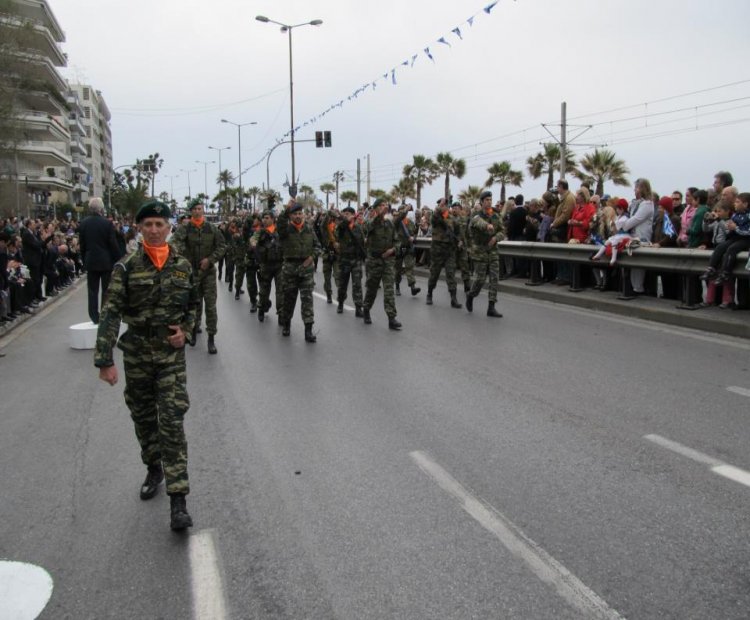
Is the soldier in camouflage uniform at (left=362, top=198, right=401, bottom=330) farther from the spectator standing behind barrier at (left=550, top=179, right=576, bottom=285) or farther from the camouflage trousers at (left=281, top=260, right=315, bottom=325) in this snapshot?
the spectator standing behind barrier at (left=550, top=179, right=576, bottom=285)

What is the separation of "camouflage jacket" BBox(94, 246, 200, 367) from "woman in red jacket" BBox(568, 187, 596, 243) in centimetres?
1051

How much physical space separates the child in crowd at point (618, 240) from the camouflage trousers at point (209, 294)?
20.7 ft

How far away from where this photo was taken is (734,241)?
923cm

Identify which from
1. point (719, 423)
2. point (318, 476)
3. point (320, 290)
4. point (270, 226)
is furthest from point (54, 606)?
point (320, 290)

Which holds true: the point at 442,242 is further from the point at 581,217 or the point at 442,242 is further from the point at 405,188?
the point at 405,188

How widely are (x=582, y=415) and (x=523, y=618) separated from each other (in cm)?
302

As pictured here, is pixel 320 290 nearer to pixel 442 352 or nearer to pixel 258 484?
pixel 442 352

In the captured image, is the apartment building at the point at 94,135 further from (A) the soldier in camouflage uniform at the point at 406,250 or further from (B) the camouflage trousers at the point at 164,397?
(B) the camouflage trousers at the point at 164,397

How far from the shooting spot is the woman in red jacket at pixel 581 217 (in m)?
13.3

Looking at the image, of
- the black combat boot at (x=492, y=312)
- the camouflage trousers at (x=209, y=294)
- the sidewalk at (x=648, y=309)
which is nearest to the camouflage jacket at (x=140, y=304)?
the camouflage trousers at (x=209, y=294)

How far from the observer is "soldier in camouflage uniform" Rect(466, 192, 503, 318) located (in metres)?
11.5

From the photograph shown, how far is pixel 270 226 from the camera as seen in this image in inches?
488

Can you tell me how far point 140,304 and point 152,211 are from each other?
564 mm

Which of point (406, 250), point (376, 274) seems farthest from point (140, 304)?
point (406, 250)
